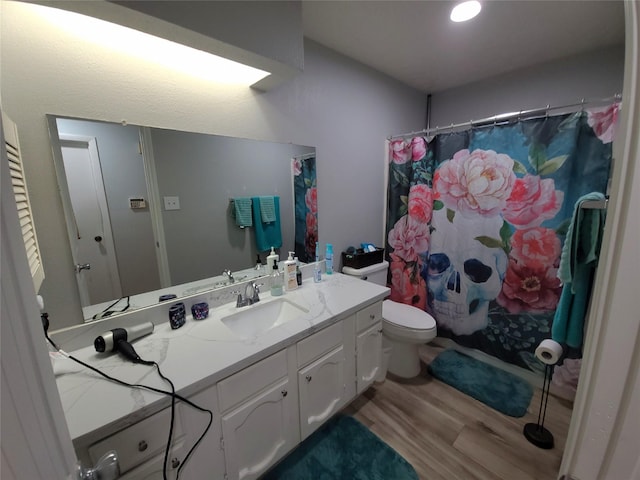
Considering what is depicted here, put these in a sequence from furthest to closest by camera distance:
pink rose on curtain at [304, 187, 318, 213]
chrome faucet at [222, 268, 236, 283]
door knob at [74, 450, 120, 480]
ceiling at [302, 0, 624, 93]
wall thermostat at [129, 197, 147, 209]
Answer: pink rose on curtain at [304, 187, 318, 213], chrome faucet at [222, 268, 236, 283], ceiling at [302, 0, 624, 93], wall thermostat at [129, 197, 147, 209], door knob at [74, 450, 120, 480]

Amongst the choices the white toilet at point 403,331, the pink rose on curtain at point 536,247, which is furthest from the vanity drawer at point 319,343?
the pink rose on curtain at point 536,247

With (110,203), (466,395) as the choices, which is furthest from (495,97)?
(110,203)

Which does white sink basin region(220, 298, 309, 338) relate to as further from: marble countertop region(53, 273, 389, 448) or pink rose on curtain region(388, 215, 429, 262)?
pink rose on curtain region(388, 215, 429, 262)

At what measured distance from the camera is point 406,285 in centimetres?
231

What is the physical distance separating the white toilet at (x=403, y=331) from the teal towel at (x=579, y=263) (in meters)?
0.71

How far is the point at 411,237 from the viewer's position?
7.43 feet

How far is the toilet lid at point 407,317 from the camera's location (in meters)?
1.78

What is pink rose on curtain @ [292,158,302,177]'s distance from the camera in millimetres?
1660

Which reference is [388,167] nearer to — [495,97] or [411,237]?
[411,237]

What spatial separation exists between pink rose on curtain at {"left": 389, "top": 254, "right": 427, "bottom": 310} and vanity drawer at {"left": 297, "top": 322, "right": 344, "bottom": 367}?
117 centimetres

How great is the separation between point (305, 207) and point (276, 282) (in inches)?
21.9

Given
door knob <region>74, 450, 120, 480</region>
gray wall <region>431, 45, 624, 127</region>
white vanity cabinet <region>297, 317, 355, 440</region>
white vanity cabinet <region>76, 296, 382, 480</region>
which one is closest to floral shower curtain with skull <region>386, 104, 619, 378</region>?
gray wall <region>431, 45, 624, 127</region>

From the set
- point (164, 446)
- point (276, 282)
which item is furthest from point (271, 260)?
Answer: point (164, 446)

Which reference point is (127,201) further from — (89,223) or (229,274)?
(229,274)
